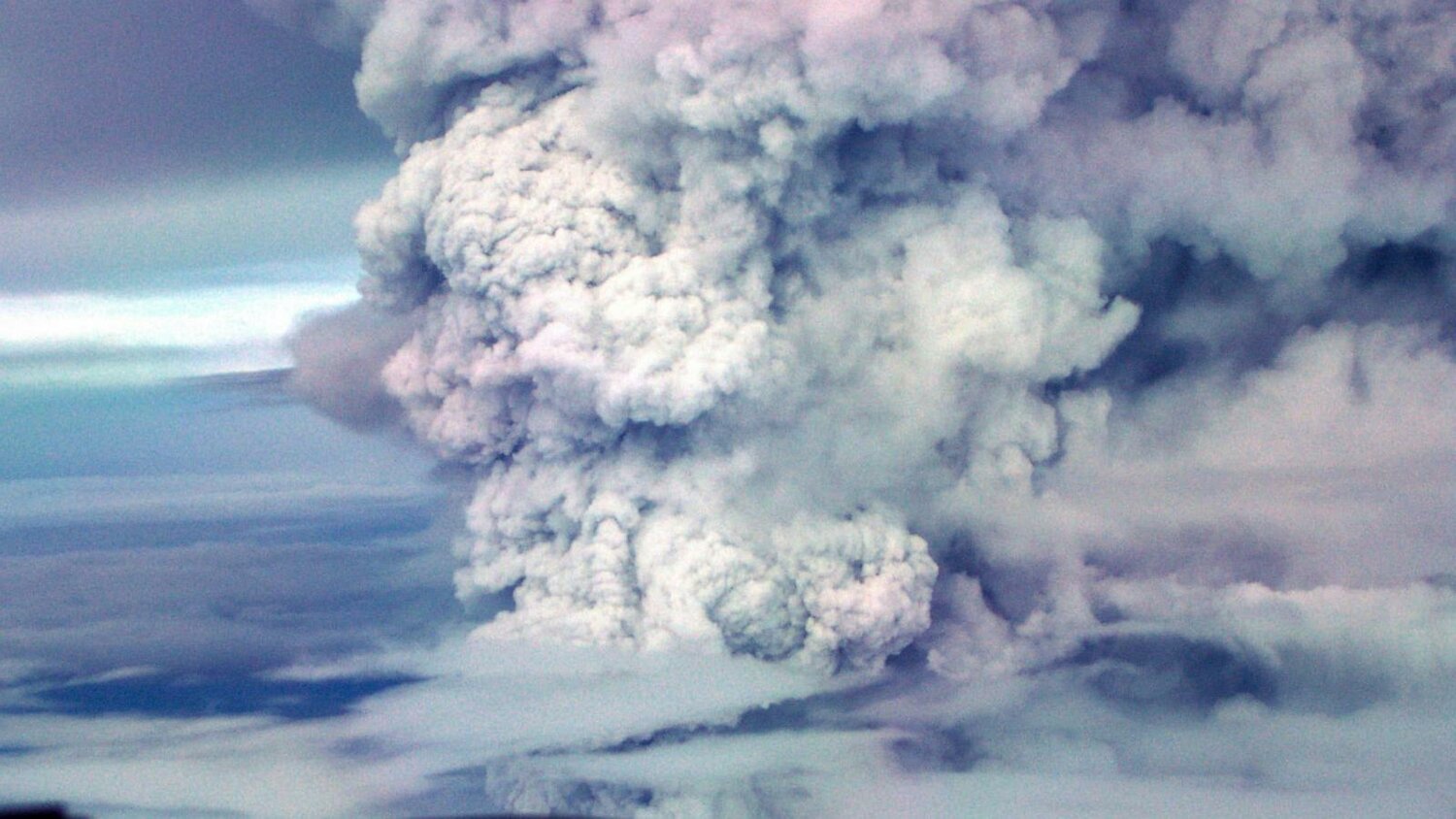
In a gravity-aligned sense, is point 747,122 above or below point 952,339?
above

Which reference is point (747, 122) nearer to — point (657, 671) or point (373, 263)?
point (373, 263)

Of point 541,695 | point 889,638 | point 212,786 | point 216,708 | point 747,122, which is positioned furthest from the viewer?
point 216,708

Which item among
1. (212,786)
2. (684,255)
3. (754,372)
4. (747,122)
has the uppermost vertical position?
(747,122)

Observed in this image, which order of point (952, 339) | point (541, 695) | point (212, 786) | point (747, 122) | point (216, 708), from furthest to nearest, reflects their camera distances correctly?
point (216, 708), point (212, 786), point (541, 695), point (952, 339), point (747, 122)

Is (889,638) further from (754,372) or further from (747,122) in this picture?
(747,122)

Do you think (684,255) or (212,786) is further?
(212,786)

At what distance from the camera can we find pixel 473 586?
16.4 meters

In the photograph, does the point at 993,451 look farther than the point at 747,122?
Yes

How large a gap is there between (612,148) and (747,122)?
147cm

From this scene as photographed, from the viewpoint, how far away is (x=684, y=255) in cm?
1414

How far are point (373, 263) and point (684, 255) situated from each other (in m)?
3.53

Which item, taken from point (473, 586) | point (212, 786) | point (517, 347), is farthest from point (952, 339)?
point (212, 786)

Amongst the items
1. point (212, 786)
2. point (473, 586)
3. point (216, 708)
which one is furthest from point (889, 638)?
point (216, 708)

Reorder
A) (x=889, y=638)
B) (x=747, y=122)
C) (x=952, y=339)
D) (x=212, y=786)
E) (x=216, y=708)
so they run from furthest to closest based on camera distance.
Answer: (x=216, y=708), (x=212, y=786), (x=889, y=638), (x=952, y=339), (x=747, y=122)
